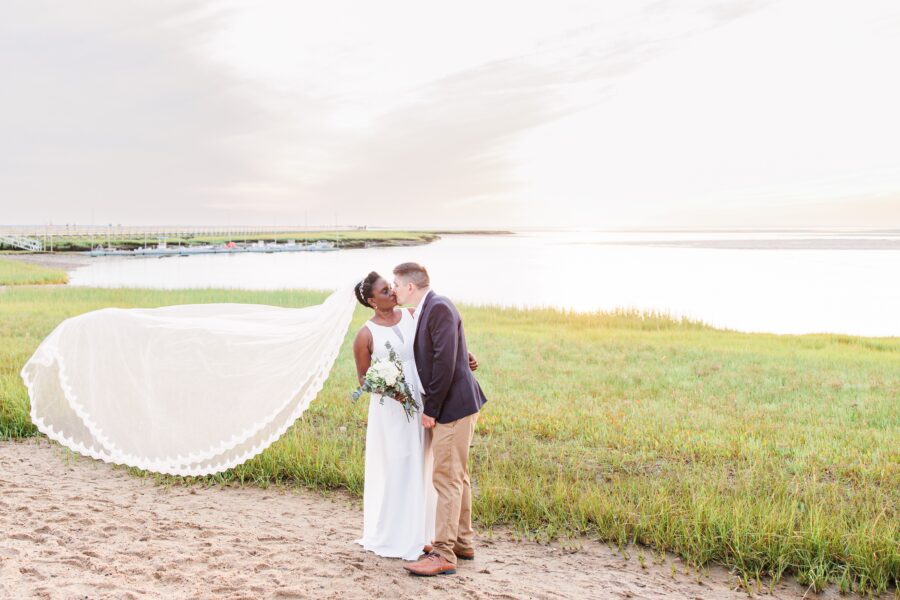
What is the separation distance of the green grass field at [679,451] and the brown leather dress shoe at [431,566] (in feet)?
4.63

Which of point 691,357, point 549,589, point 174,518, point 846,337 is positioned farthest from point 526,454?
point 846,337

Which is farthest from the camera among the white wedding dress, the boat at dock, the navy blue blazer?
the boat at dock

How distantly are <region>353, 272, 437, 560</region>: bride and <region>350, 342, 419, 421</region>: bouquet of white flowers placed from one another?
100mm

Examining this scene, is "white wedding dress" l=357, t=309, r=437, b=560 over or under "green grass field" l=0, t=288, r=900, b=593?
over

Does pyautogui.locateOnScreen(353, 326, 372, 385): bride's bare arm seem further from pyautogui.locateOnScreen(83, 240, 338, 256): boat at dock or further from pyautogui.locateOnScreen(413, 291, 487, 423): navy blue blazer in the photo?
pyautogui.locateOnScreen(83, 240, 338, 256): boat at dock

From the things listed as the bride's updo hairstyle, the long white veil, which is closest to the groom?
the bride's updo hairstyle

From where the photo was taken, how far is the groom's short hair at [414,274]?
5.35m

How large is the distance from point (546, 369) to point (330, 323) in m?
8.77

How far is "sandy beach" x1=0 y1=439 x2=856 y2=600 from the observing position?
539cm

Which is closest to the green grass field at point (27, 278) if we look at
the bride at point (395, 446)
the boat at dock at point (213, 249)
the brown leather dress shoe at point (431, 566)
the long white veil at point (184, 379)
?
the long white veil at point (184, 379)

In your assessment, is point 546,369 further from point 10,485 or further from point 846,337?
point 846,337

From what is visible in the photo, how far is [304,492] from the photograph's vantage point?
7945 millimetres

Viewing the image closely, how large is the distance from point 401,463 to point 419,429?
1.03 feet

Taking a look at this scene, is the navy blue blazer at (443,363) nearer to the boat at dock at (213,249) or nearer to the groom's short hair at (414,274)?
the groom's short hair at (414,274)
